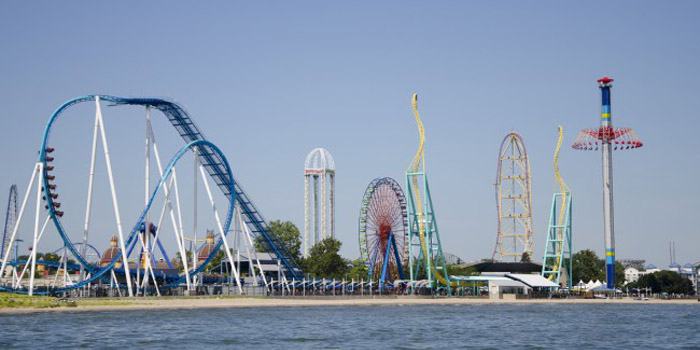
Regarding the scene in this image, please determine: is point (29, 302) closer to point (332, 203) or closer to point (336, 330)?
point (336, 330)

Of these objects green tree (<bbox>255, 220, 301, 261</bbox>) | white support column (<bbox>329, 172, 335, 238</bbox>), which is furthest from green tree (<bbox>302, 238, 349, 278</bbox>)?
white support column (<bbox>329, 172, 335, 238</bbox>)

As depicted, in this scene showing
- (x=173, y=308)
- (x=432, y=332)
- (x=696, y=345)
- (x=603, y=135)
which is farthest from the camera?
(x=603, y=135)

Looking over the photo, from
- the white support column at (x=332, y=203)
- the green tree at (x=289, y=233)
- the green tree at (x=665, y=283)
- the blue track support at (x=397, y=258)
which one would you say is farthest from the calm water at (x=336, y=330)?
the white support column at (x=332, y=203)

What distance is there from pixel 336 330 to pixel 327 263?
7308 cm

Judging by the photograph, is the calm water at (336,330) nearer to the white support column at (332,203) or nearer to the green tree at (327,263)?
the green tree at (327,263)

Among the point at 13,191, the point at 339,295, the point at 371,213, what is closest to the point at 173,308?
the point at 339,295

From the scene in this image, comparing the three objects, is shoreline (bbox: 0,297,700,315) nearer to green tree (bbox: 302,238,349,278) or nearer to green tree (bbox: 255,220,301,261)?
green tree (bbox: 302,238,349,278)

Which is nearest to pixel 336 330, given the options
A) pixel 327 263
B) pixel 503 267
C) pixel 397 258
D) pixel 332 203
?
pixel 397 258

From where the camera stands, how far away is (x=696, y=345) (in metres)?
44.5

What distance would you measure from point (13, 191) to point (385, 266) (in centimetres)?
5312

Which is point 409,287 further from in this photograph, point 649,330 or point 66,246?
point 649,330

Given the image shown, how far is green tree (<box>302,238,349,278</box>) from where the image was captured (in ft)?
407

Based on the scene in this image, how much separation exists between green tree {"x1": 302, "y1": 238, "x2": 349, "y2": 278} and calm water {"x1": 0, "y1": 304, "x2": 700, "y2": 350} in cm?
5406

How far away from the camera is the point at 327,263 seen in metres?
124
